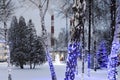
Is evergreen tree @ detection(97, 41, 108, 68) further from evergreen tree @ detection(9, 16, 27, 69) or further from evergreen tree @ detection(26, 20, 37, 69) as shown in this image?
evergreen tree @ detection(9, 16, 27, 69)

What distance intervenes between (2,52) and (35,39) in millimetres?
97542

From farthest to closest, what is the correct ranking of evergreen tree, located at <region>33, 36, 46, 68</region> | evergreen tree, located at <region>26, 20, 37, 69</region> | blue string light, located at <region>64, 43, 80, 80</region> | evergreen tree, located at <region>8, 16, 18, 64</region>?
1. evergreen tree, located at <region>8, 16, 18, 64</region>
2. evergreen tree, located at <region>26, 20, 37, 69</region>
3. evergreen tree, located at <region>33, 36, 46, 68</region>
4. blue string light, located at <region>64, 43, 80, 80</region>

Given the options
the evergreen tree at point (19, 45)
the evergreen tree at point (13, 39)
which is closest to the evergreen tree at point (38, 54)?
the evergreen tree at point (19, 45)

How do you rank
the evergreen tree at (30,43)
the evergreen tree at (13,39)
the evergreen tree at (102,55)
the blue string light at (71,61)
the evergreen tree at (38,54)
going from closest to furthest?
the blue string light at (71,61) → the evergreen tree at (38,54) → the evergreen tree at (30,43) → the evergreen tree at (13,39) → the evergreen tree at (102,55)

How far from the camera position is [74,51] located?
15.2m

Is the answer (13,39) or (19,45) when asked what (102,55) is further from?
(13,39)

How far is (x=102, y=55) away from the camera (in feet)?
202

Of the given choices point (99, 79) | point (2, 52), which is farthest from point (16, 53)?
point (2, 52)

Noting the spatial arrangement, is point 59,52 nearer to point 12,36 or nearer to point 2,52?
point 2,52

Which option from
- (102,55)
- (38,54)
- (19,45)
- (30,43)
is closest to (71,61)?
(38,54)

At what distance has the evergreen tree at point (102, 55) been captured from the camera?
58.4m

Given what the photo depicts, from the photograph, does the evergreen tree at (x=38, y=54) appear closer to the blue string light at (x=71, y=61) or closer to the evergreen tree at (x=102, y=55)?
the evergreen tree at (x=102, y=55)

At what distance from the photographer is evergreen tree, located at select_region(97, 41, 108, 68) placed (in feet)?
191

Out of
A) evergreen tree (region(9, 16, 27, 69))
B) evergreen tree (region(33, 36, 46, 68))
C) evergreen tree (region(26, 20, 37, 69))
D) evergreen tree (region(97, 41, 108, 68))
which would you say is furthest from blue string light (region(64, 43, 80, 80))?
evergreen tree (region(97, 41, 108, 68))
